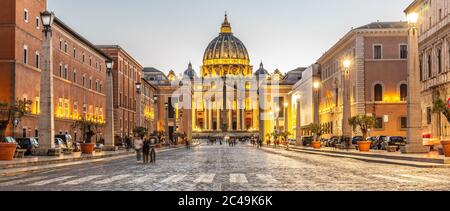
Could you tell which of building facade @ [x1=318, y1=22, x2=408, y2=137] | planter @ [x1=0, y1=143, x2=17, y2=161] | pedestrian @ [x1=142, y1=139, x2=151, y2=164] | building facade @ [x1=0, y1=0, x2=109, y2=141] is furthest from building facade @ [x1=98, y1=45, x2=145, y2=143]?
planter @ [x1=0, y1=143, x2=17, y2=161]

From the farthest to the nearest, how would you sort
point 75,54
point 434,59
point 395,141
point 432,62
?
point 75,54 < point 432,62 < point 434,59 < point 395,141

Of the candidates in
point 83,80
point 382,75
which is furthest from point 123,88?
point 382,75

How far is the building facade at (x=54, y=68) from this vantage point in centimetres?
5056

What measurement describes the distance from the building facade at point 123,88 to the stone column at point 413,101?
47.9 metres

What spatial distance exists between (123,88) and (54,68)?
35251 mm

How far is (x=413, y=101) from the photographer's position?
113 feet

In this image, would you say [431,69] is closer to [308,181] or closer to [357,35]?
[357,35]

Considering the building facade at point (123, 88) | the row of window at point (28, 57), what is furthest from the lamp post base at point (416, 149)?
the building facade at point (123, 88)

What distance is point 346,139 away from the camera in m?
52.1

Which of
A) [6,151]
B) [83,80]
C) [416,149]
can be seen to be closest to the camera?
[6,151]

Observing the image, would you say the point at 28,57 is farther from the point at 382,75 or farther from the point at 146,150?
the point at 382,75

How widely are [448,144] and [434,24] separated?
80.1 feet

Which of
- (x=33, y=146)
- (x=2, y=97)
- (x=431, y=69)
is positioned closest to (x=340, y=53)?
(x=431, y=69)

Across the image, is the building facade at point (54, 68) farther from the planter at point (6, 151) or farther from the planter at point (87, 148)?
the planter at point (6, 151)
